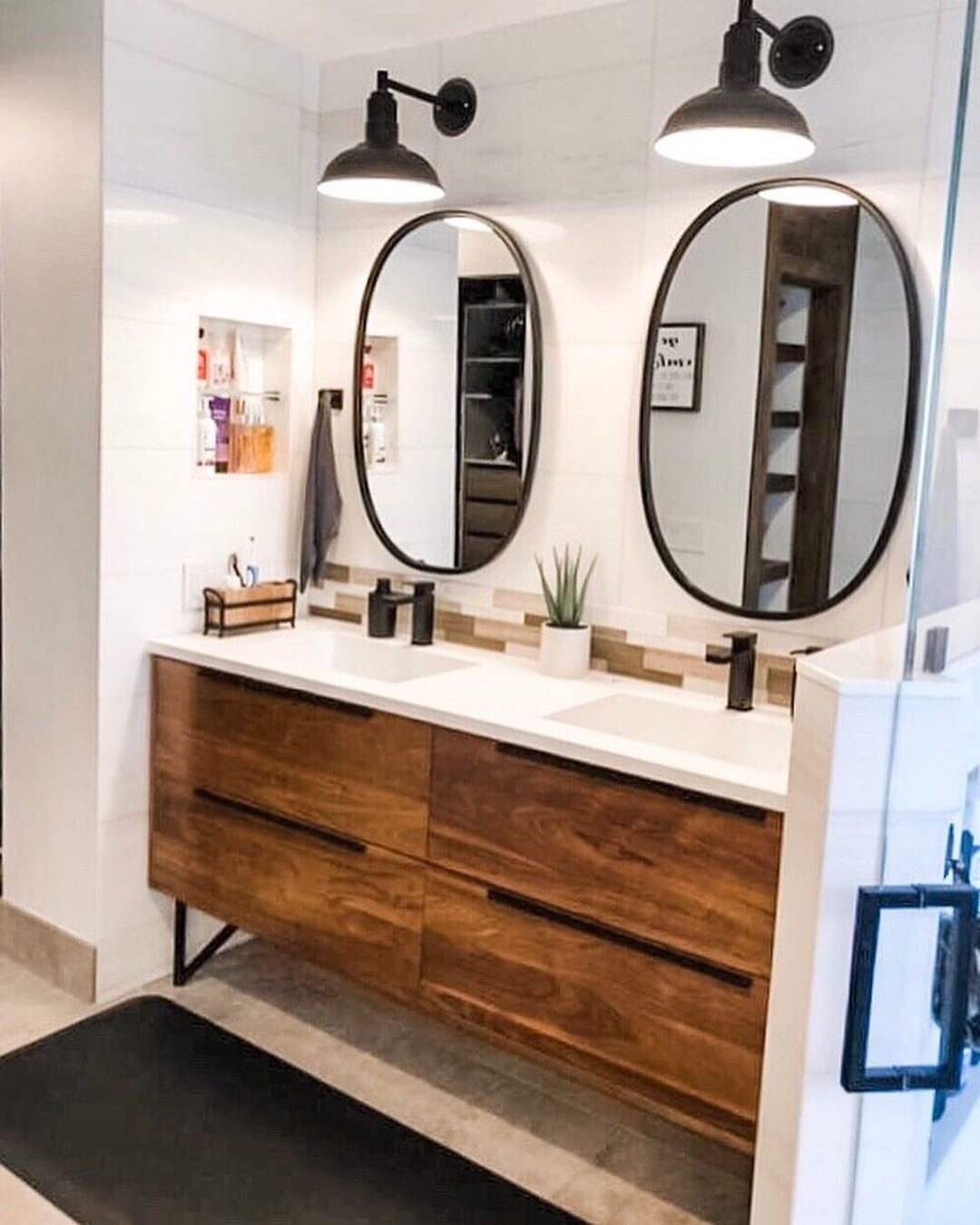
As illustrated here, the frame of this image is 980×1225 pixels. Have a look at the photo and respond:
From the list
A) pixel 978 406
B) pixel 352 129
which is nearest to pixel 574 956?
pixel 978 406

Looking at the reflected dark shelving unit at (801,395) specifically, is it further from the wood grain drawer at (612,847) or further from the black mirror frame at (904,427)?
the wood grain drawer at (612,847)

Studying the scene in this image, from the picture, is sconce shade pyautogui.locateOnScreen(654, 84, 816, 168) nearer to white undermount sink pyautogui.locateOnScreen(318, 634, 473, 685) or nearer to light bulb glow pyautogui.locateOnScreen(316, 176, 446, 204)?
light bulb glow pyautogui.locateOnScreen(316, 176, 446, 204)

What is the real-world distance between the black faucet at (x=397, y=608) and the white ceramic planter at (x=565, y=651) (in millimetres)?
391

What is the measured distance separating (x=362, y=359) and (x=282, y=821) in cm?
122

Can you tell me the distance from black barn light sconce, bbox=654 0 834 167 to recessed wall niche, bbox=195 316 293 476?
1.35m

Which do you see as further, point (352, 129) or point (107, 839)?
point (352, 129)

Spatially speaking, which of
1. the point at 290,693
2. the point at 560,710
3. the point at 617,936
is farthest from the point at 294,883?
the point at 617,936

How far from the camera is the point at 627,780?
2.06 metres

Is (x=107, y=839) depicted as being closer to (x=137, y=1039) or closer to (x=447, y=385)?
(x=137, y=1039)

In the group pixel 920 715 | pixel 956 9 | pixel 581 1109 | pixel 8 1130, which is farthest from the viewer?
pixel 581 1109

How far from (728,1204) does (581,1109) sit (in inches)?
15.4

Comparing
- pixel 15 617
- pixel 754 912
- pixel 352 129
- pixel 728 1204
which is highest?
pixel 352 129

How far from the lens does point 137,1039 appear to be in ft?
8.95

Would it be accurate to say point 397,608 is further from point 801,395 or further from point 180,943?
point 801,395
